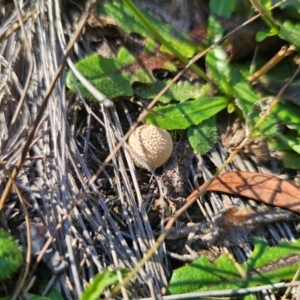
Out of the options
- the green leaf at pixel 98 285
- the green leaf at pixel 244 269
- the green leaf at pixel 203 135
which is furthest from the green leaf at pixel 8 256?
the green leaf at pixel 203 135

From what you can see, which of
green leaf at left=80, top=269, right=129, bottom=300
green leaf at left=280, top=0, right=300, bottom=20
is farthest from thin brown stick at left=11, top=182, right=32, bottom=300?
green leaf at left=280, top=0, right=300, bottom=20

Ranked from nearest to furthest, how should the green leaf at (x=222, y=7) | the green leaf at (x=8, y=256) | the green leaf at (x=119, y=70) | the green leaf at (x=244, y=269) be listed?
the green leaf at (x=8, y=256), the green leaf at (x=244, y=269), the green leaf at (x=119, y=70), the green leaf at (x=222, y=7)

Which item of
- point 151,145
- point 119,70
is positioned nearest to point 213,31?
point 119,70

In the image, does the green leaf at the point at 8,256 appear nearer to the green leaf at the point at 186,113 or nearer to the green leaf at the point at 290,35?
the green leaf at the point at 186,113

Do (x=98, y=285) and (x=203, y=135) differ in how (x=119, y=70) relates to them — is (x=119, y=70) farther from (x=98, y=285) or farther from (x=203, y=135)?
(x=98, y=285)

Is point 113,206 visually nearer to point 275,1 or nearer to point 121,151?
point 121,151

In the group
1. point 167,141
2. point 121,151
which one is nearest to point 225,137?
point 167,141
